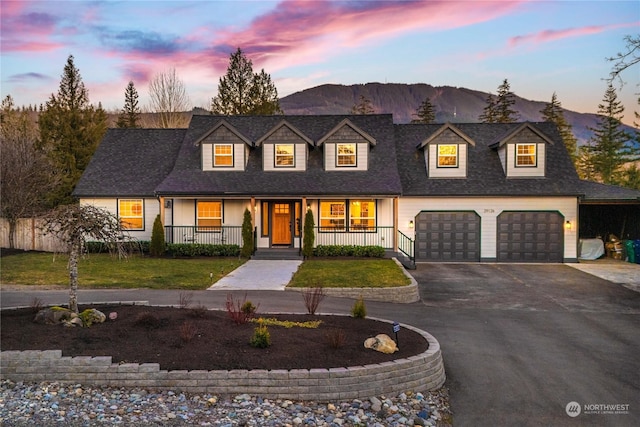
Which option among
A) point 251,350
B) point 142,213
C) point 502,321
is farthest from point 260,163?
point 251,350

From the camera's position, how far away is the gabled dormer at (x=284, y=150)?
80.2 ft

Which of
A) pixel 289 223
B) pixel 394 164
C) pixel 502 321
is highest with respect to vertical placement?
pixel 394 164

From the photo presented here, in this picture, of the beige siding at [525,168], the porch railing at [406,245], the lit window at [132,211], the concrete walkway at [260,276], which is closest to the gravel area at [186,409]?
the concrete walkway at [260,276]

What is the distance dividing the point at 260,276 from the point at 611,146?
42175mm

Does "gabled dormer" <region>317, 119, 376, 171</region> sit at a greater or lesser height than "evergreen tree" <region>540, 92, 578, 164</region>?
lesser

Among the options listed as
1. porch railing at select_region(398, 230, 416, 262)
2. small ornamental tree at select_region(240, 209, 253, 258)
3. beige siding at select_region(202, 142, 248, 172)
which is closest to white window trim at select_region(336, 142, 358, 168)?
porch railing at select_region(398, 230, 416, 262)

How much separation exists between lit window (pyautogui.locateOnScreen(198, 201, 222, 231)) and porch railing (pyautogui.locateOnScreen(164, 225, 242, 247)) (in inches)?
11.5

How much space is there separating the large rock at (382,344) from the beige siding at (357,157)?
1684 centimetres

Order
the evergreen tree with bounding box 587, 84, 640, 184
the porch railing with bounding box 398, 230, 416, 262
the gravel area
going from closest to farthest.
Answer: the gravel area < the porch railing with bounding box 398, 230, 416, 262 < the evergreen tree with bounding box 587, 84, 640, 184

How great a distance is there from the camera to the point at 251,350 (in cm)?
775

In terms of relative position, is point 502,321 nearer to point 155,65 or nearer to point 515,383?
point 515,383

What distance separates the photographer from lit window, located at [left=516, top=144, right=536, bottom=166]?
79.8 ft

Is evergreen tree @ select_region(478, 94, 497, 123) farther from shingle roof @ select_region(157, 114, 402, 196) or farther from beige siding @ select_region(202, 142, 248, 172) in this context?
beige siding @ select_region(202, 142, 248, 172)

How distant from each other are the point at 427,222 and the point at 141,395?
18865 millimetres
